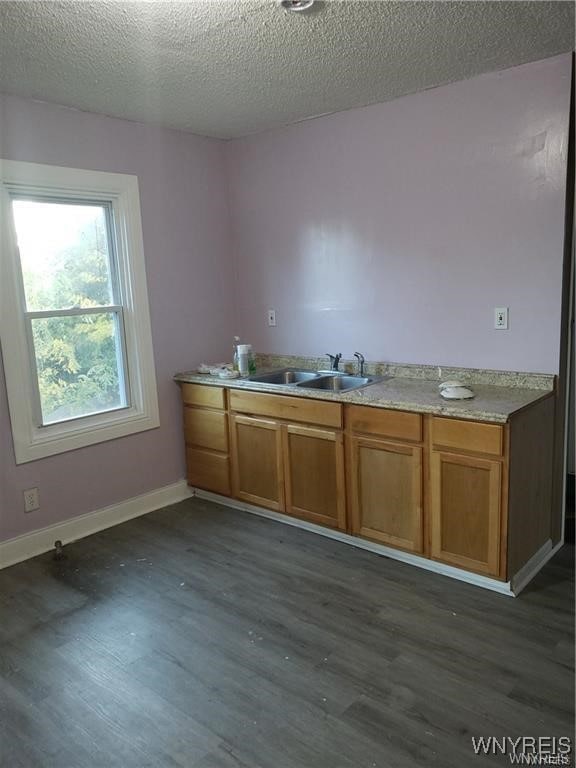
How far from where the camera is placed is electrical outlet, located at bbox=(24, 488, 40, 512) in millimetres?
3189

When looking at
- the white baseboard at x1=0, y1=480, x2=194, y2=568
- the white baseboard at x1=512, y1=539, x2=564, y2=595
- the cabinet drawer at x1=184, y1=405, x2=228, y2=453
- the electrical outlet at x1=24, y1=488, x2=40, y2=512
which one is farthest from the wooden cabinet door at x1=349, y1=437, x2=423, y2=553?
the electrical outlet at x1=24, y1=488, x2=40, y2=512

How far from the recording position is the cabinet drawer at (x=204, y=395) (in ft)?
12.0

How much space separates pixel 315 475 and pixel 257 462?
0.44 meters

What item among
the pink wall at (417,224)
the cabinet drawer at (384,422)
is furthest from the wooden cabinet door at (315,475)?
the pink wall at (417,224)

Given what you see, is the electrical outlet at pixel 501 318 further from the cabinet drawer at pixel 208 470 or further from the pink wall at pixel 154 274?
the pink wall at pixel 154 274

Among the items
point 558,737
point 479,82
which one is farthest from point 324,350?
point 558,737

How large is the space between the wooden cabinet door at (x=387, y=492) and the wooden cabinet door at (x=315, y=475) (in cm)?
9

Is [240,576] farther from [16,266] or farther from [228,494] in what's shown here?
[16,266]

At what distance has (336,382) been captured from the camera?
3.55 meters

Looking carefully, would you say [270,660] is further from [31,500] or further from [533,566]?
[31,500]

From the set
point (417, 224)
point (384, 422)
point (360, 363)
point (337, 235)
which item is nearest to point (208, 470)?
point (360, 363)

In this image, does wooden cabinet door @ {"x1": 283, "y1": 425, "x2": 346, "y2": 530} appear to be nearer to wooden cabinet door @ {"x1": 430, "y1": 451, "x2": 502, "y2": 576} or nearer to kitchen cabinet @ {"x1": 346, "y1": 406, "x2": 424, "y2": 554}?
kitchen cabinet @ {"x1": 346, "y1": 406, "x2": 424, "y2": 554}

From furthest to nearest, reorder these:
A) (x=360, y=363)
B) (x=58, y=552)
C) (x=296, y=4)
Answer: (x=360, y=363), (x=58, y=552), (x=296, y=4)

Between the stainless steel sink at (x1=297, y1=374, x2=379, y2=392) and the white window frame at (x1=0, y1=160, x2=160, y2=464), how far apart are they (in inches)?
39.8
